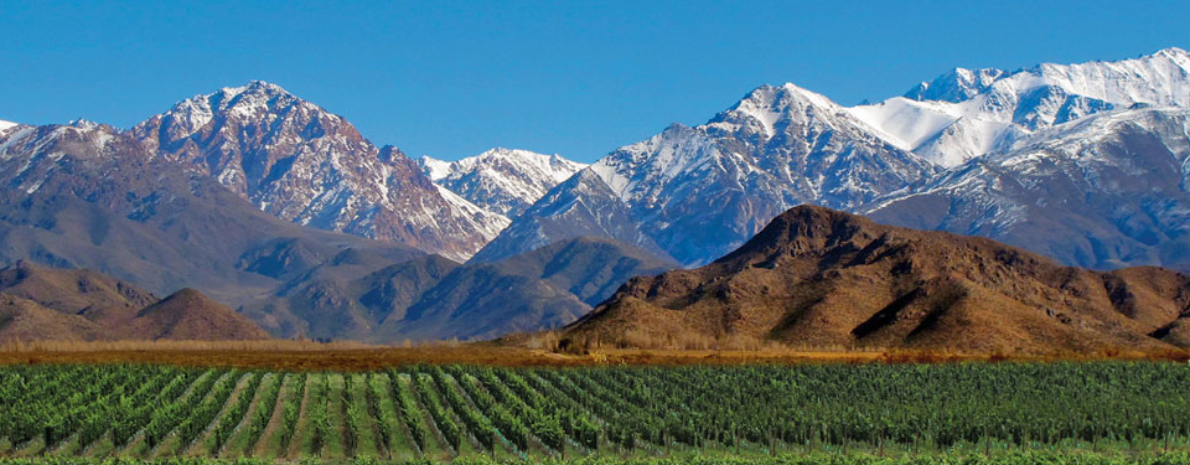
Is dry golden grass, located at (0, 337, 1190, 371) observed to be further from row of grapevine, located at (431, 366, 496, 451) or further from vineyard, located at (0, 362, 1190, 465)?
row of grapevine, located at (431, 366, 496, 451)

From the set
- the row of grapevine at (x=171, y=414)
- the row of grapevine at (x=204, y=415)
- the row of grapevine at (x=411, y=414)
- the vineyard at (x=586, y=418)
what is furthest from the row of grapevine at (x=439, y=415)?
the row of grapevine at (x=171, y=414)

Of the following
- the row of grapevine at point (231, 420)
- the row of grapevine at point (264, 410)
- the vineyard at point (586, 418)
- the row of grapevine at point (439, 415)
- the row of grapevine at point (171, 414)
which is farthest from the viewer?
the row of grapevine at point (439, 415)

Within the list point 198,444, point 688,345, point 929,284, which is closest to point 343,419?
point 198,444

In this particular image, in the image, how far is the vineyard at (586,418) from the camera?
69.7 meters

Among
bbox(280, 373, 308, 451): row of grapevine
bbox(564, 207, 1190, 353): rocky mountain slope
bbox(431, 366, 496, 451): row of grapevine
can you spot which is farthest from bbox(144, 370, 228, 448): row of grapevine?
bbox(564, 207, 1190, 353): rocky mountain slope

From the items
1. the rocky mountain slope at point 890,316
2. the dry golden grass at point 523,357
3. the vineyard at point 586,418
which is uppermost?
the rocky mountain slope at point 890,316

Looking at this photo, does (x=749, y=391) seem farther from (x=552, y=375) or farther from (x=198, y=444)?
(x=198, y=444)

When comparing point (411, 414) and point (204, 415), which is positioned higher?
point (204, 415)

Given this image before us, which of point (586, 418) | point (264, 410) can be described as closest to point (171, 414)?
point (264, 410)

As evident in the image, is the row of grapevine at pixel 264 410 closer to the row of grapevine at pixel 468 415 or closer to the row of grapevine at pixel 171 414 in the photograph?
the row of grapevine at pixel 171 414

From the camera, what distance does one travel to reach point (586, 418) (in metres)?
78.6

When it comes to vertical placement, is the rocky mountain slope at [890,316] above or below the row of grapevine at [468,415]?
above

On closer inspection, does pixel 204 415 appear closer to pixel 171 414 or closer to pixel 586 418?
pixel 171 414

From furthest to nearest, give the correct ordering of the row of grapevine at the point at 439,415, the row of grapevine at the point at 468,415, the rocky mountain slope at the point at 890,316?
the rocky mountain slope at the point at 890,316 < the row of grapevine at the point at 439,415 < the row of grapevine at the point at 468,415
